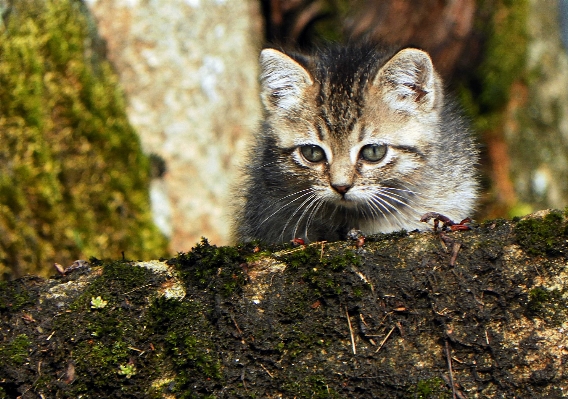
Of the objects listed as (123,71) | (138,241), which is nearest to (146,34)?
(123,71)

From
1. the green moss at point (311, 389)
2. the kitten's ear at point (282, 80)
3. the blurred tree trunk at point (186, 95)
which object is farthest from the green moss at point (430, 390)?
the blurred tree trunk at point (186, 95)

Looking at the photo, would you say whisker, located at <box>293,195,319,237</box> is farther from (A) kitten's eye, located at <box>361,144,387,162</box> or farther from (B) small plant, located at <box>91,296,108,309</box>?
(B) small plant, located at <box>91,296,108,309</box>

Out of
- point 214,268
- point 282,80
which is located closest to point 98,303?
point 214,268

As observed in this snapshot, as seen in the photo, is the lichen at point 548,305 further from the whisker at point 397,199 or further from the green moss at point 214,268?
the green moss at point 214,268

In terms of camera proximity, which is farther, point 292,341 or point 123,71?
point 123,71

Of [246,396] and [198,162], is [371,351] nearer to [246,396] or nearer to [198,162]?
[246,396]
